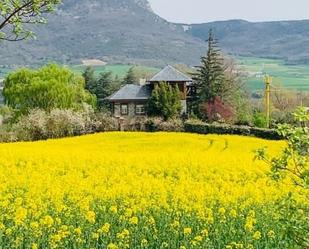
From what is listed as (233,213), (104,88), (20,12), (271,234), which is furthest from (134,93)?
(20,12)

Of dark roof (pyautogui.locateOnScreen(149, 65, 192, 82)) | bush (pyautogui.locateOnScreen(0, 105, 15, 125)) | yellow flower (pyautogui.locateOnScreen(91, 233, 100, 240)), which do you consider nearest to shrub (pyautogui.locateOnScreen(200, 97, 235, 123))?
dark roof (pyautogui.locateOnScreen(149, 65, 192, 82))

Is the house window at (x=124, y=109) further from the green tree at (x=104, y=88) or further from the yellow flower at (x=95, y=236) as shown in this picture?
the yellow flower at (x=95, y=236)

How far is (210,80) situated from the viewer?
224 feet

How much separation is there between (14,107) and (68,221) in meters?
61.4

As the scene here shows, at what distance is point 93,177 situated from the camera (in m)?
18.9

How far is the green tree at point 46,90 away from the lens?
67625mm

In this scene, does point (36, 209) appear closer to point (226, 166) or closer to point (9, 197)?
point (9, 197)

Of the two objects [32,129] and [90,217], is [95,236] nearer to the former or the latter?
[90,217]

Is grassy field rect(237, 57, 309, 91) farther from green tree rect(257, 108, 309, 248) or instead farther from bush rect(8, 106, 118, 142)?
green tree rect(257, 108, 309, 248)

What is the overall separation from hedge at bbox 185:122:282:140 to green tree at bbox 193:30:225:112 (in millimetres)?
18655

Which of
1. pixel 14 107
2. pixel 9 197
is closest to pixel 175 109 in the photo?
pixel 14 107

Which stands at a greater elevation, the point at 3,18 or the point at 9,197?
the point at 3,18

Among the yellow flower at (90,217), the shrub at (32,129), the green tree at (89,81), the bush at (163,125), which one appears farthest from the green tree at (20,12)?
the green tree at (89,81)

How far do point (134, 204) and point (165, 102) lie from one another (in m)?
47.5
